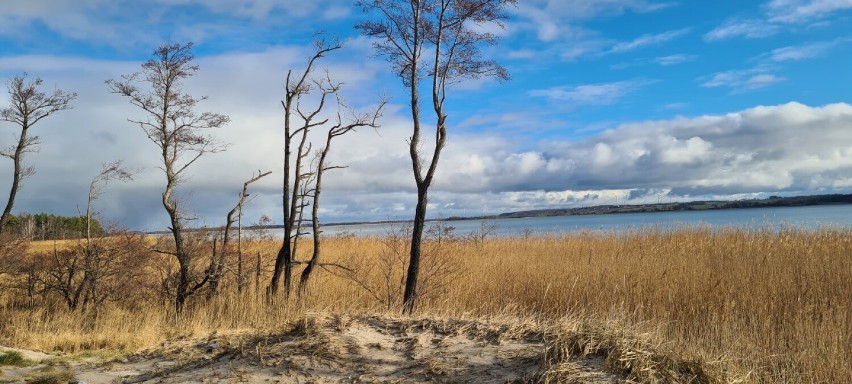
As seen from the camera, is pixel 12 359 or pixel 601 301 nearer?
pixel 12 359

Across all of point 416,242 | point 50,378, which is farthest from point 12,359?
point 416,242

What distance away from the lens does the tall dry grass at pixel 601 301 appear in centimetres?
839

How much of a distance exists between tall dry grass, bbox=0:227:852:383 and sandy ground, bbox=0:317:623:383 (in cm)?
143

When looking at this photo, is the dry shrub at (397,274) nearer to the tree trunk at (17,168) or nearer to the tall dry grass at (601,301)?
the tall dry grass at (601,301)

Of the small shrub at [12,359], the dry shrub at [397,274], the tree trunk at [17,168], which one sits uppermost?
the tree trunk at [17,168]

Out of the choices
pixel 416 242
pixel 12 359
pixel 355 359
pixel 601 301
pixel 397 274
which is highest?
pixel 416 242

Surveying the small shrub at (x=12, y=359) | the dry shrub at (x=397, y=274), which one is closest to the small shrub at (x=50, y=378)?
the small shrub at (x=12, y=359)

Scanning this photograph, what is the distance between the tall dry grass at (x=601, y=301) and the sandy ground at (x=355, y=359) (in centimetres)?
143

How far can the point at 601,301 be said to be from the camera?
1106 centimetres

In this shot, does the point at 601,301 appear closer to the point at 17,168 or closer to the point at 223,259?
the point at 223,259

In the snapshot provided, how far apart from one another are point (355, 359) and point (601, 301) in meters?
6.74

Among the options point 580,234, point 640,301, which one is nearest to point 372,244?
point 580,234

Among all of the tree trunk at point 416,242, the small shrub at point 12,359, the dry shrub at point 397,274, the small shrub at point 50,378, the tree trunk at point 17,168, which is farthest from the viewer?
the tree trunk at point 17,168

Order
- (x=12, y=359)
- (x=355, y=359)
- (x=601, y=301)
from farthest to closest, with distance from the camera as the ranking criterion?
(x=601, y=301)
(x=12, y=359)
(x=355, y=359)
